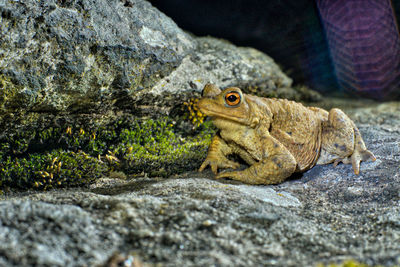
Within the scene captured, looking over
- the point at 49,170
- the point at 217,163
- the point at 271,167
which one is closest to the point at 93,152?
the point at 49,170

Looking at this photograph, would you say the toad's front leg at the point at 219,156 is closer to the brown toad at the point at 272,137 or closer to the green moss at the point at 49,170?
the brown toad at the point at 272,137

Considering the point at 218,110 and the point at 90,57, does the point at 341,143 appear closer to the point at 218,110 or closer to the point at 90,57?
Result: the point at 218,110

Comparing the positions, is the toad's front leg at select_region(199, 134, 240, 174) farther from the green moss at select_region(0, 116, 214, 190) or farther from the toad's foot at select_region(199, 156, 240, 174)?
the green moss at select_region(0, 116, 214, 190)

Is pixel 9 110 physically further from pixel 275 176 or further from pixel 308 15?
pixel 308 15

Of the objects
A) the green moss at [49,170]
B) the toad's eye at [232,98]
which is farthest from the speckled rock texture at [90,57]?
the toad's eye at [232,98]

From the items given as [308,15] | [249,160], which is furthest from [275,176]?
[308,15]

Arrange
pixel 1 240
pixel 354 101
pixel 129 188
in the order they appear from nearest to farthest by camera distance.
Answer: pixel 1 240 → pixel 129 188 → pixel 354 101

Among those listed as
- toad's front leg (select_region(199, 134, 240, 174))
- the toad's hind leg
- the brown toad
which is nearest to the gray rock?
the brown toad

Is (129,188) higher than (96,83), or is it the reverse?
(96,83)
